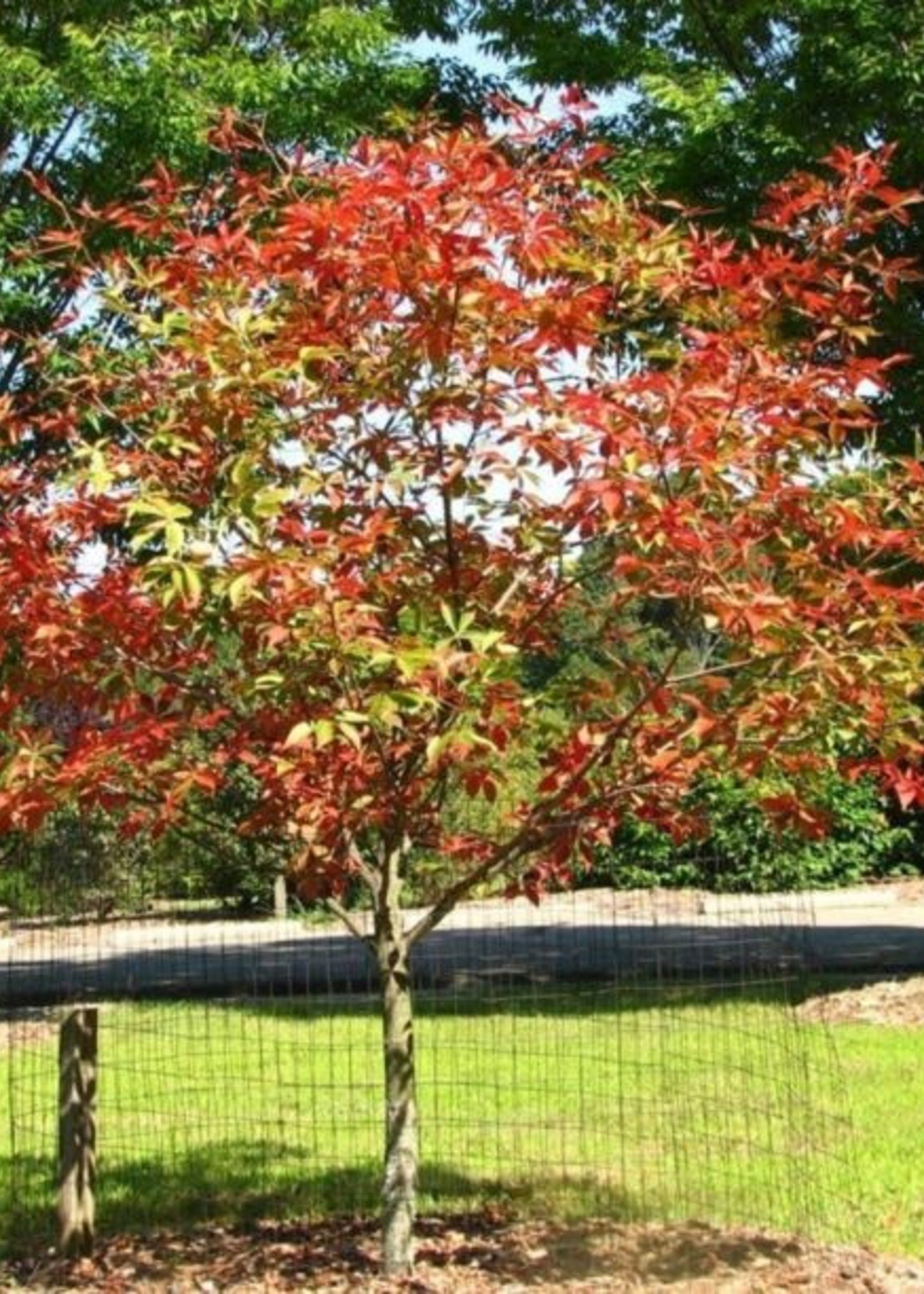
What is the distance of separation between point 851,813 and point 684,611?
17972 mm

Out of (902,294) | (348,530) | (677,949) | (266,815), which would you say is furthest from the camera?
(677,949)

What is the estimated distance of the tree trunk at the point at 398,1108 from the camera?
4594 mm

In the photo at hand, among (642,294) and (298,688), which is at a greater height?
(642,294)

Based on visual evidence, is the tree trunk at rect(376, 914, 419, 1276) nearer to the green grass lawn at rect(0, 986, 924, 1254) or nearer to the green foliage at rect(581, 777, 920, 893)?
the green grass lawn at rect(0, 986, 924, 1254)

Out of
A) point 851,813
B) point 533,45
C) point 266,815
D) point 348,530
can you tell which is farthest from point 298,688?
point 851,813

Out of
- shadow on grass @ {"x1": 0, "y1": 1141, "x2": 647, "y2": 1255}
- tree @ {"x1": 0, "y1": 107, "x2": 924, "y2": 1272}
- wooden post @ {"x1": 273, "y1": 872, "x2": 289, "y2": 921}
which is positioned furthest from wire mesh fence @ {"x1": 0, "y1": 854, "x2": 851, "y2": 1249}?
wooden post @ {"x1": 273, "y1": 872, "x2": 289, "y2": 921}

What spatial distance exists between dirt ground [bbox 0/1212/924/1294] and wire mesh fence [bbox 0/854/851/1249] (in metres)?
0.29

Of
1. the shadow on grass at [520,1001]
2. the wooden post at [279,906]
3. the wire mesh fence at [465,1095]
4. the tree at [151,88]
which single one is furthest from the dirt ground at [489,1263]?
the wooden post at [279,906]

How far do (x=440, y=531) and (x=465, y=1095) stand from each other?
4189 millimetres

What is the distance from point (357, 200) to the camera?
3.91 meters

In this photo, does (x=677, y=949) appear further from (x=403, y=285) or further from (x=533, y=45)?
(x=403, y=285)

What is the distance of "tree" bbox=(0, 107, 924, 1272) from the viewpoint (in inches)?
147

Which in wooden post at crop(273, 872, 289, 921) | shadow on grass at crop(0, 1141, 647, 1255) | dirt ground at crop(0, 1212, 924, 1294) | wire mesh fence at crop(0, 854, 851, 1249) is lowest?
dirt ground at crop(0, 1212, 924, 1294)

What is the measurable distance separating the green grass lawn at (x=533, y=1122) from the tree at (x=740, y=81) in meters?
4.21
